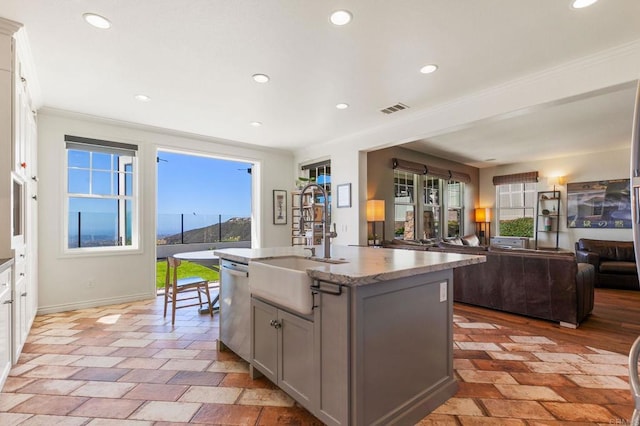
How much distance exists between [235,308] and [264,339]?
53cm

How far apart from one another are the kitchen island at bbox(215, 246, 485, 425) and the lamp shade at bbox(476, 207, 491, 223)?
6.97 meters

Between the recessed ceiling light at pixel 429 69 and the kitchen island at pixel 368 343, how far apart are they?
6.22 feet

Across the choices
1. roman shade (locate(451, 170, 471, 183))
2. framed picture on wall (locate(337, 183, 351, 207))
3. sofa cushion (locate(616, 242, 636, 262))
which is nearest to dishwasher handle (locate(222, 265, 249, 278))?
framed picture on wall (locate(337, 183, 351, 207))

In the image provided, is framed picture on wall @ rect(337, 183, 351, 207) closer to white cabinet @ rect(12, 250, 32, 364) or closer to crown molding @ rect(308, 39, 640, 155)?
crown molding @ rect(308, 39, 640, 155)

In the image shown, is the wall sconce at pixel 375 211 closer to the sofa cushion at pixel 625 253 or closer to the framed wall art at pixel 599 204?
the sofa cushion at pixel 625 253

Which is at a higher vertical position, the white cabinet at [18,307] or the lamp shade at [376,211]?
the lamp shade at [376,211]

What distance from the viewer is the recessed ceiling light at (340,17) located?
7.15 ft

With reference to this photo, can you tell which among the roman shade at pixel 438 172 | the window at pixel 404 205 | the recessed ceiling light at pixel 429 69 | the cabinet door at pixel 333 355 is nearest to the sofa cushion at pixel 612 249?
the roman shade at pixel 438 172

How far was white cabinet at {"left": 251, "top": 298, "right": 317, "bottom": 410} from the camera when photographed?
5.70 feet

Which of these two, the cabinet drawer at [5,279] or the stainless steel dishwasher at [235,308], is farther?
the stainless steel dishwasher at [235,308]

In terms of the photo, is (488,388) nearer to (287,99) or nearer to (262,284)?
(262,284)

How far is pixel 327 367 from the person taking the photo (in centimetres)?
161

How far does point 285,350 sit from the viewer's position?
192 cm

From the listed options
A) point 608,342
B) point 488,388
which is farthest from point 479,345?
point 608,342
